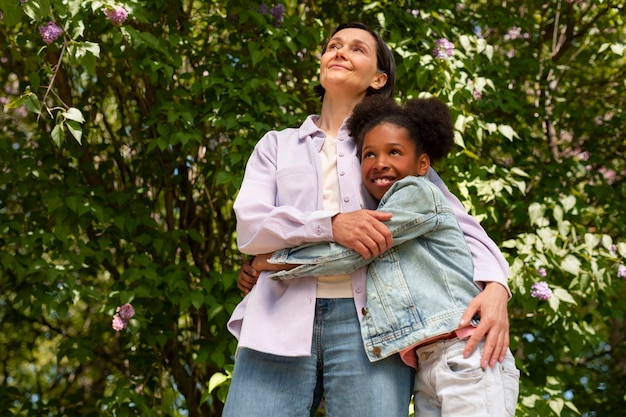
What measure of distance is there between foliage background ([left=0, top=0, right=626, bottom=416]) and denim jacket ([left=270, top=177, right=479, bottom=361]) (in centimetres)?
137

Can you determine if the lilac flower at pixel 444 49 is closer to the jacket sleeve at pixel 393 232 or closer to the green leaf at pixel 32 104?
the green leaf at pixel 32 104

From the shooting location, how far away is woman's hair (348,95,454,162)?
6.55 feet

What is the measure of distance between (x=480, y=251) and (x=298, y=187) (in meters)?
0.45

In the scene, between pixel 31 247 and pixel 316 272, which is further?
pixel 31 247

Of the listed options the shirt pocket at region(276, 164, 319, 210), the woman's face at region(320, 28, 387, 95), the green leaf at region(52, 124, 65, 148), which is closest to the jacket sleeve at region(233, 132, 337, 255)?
the shirt pocket at region(276, 164, 319, 210)

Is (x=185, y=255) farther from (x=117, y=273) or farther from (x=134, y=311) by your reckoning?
(x=134, y=311)

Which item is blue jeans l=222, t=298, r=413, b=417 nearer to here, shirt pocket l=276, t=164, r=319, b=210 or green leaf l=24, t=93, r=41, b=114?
shirt pocket l=276, t=164, r=319, b=210

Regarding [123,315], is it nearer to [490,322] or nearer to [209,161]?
[209,161]

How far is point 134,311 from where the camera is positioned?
331 cm

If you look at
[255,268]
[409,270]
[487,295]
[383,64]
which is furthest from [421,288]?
[383,64]

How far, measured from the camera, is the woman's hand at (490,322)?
1.78 meters

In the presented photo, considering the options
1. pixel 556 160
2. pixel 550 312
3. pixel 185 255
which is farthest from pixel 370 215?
pixel 556 160

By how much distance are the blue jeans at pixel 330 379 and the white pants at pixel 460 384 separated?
7 centimetres

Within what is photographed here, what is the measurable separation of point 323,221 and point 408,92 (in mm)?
1805
